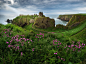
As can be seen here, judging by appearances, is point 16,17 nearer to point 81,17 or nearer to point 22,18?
point 22,18

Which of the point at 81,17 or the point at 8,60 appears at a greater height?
the point at 81,17

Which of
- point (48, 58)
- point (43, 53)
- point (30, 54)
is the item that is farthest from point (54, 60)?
point (30, 54)

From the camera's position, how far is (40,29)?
31703 millimetres

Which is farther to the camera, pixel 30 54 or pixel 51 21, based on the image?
pixel 51 21

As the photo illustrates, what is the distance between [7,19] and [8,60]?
56733mm

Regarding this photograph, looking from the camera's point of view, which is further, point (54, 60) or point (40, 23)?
point (40, 23)

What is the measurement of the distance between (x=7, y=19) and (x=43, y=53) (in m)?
57.0

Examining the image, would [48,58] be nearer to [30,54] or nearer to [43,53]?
[43,53]

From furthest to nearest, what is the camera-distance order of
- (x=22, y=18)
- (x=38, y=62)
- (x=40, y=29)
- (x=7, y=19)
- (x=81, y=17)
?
(x=7, y=19) → (x=22, y=18) → (x=81, y=17) → (x=40, y=29) → (x=38, y=62)

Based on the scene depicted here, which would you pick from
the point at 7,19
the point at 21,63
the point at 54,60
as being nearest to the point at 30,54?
the point at 21,63

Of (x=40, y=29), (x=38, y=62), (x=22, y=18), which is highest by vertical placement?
(x=22, y=18)

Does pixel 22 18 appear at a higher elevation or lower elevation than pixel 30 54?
higher

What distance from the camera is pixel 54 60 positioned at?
305 cm

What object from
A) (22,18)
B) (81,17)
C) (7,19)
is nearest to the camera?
(81,17)
